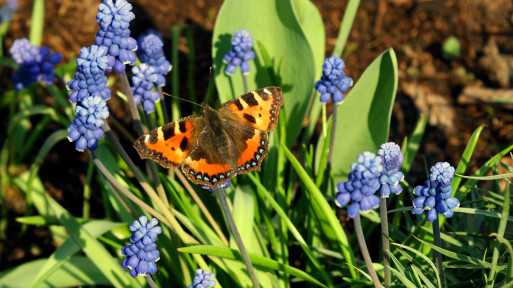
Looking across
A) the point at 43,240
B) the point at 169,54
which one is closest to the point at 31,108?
the point at 43,240

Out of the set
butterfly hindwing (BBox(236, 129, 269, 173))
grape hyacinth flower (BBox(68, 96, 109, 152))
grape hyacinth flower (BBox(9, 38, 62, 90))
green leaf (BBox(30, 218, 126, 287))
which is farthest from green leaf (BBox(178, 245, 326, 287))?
grape hyacinth flower (BBox(9, 38, 62, 90))

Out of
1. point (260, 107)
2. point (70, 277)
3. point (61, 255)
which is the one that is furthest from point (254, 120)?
point (70, 277)

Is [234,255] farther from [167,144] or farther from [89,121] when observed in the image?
[89,121]

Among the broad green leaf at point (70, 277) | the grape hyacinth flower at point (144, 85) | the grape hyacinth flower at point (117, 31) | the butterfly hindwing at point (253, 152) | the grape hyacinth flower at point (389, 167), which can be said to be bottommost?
the broad green leaf at point (70, 277)

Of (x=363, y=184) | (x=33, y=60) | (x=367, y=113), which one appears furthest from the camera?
(x=33, y=60)

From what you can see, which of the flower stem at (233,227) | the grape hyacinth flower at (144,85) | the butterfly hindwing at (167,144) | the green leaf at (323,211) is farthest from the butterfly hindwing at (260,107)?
the flower stem at (233,227)

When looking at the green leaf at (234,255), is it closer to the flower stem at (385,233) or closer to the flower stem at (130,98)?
the flower stem at (385,233)

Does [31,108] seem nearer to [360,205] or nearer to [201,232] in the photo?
[201,232]
